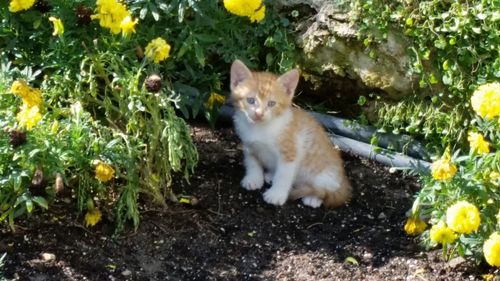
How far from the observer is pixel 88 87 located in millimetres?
4426

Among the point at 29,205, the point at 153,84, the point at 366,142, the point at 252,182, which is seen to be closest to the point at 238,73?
the point at 252,182

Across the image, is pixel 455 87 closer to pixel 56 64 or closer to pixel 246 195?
pixel 246 195

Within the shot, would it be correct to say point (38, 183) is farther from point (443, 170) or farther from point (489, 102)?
point (489, 102)

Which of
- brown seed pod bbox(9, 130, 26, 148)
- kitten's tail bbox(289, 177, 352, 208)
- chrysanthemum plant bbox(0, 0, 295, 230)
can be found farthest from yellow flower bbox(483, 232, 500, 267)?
brown seed pod bbox(9, 130, 26, 148)

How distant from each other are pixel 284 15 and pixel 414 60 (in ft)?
3.00

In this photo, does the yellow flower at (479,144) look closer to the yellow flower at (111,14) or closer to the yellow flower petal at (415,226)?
the yellow flower petal at (415,226)

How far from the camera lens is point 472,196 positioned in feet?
13.3

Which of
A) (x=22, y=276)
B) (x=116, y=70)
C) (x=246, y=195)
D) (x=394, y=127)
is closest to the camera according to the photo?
(x=22, y=276)

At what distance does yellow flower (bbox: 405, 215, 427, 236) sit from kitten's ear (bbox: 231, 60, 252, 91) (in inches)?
48.7

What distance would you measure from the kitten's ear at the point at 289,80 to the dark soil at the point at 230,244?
0.64 m

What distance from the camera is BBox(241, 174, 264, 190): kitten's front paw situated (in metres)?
4.99

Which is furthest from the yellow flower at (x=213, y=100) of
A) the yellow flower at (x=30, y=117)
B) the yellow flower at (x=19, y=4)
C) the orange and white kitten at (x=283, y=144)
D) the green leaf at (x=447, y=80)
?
the yellow flower at (x=30, y=117)

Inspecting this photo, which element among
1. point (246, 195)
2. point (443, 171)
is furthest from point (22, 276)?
point (443, 171)

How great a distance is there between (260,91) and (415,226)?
1.15m
